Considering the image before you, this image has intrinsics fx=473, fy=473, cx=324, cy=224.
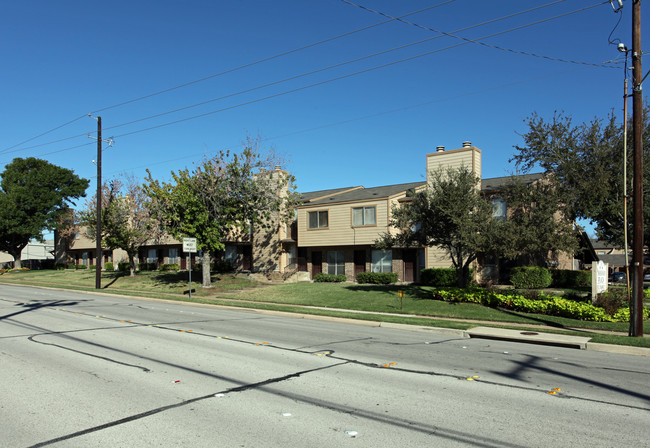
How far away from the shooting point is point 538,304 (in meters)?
17.8

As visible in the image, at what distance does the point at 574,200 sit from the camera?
2541cm

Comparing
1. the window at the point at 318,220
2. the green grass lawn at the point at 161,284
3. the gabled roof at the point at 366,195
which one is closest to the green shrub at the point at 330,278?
the window at the point at 318,220

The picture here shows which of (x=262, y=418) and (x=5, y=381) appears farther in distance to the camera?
(x=5, y=381)

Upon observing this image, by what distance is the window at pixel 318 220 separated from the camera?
32906 millimetres

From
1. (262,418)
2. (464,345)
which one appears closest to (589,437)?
(262,418)

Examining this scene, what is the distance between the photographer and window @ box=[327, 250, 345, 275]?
109ft

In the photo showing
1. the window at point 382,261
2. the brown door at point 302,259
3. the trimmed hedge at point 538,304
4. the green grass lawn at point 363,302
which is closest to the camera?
the green grass lawn at point 363,302

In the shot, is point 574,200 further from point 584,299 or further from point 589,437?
point 589,437

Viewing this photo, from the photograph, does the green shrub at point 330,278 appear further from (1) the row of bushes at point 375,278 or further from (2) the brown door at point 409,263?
(2) the brown door at point 409,263

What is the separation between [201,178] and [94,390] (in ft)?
73.4

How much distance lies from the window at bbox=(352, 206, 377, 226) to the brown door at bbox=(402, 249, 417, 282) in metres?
3.00

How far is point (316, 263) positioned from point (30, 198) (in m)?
40.7

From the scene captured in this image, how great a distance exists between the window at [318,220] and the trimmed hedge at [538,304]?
12.8 m

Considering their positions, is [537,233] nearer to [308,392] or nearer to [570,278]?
[570,278]
